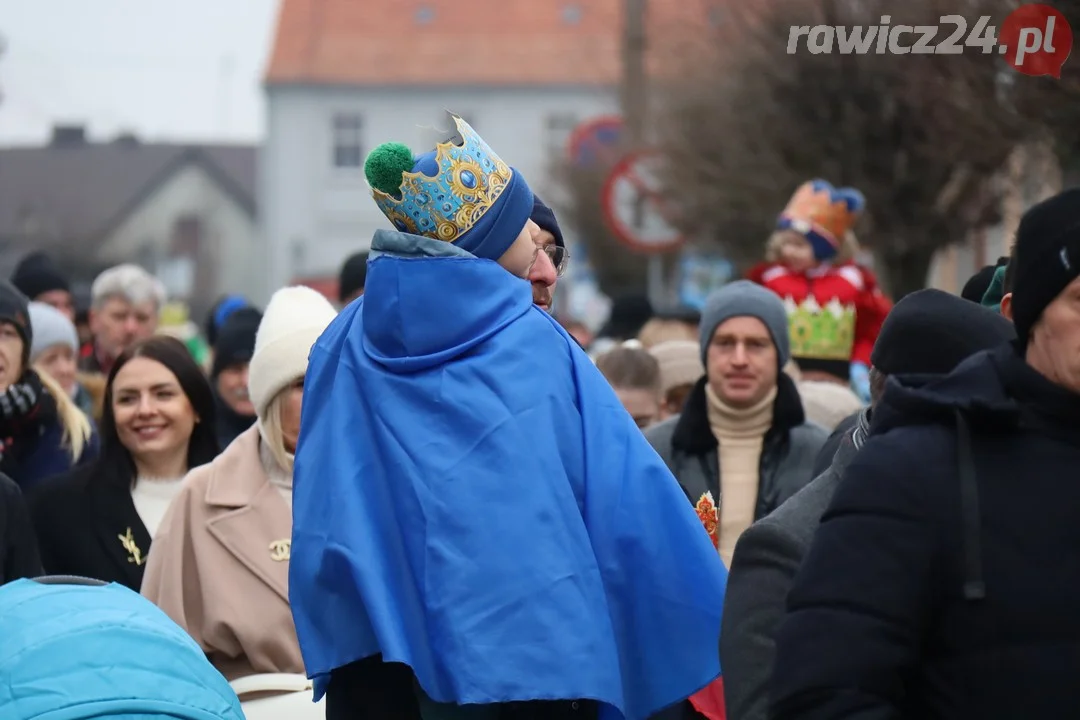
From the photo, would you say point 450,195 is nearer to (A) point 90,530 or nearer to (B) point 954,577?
(B) point 954,577

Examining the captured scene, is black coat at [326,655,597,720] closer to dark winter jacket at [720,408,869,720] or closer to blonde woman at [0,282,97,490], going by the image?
dark winter jacket at [720,408,869,720]

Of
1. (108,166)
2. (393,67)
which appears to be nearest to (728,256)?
(393,67)

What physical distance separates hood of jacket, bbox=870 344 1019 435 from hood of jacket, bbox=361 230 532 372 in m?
1.05

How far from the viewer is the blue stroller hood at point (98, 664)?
345 cm

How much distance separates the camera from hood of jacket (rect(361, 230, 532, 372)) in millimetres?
4250

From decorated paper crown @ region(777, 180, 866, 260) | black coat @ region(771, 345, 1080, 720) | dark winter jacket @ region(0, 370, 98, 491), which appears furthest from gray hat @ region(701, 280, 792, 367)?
black coat @ region(771, 345, 1080, 720)

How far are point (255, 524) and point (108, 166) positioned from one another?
332 feet

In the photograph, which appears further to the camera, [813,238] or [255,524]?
[813,238]

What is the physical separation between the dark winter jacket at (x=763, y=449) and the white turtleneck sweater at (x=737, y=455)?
0.03 meters

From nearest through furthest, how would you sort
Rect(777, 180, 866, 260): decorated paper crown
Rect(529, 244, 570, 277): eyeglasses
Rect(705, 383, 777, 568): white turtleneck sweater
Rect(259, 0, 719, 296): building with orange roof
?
Rect(529, 244, 570, 277): eyeglasses < Rect(705, 383, 777, 568): white turtleneck sweater < Rect(777, 180, 866, 260): decorated paper crown < Rect(259, 0, 719, 296): building with orange roof

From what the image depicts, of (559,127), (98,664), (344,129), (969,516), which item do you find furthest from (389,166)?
(559,127)

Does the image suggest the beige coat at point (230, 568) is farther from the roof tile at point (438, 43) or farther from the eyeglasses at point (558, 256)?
the roof tile at point (438, 43)

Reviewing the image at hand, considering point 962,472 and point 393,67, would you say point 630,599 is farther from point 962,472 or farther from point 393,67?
point 393,67

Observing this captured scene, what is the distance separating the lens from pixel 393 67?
69.5 m
